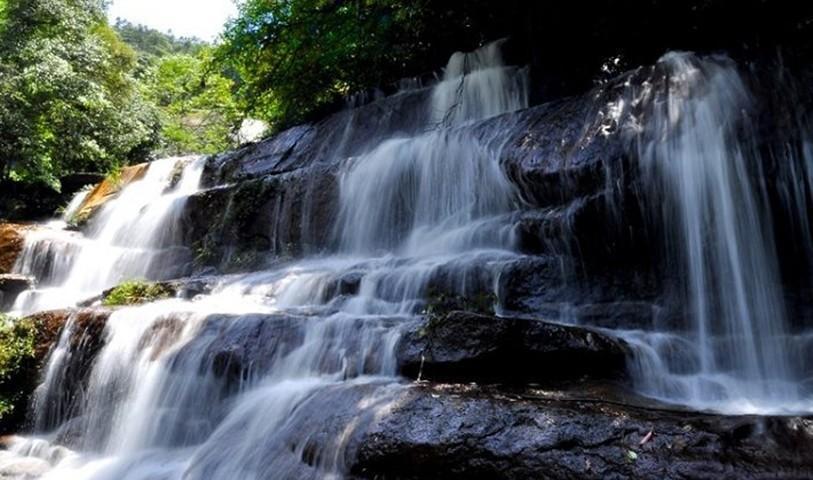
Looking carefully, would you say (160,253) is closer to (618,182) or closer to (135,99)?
(618,182)

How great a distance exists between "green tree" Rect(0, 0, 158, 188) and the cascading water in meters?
8.64

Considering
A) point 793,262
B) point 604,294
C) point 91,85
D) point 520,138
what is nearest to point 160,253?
point 91,85

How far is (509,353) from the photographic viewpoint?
4055mm

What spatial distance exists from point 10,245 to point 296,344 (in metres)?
10.0

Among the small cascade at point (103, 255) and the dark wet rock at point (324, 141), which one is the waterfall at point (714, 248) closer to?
the dark wet rock at point (324, 141)

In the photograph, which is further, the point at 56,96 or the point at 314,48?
the point at 56,96

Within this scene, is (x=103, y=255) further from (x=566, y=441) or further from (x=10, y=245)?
(x=566, y=441)

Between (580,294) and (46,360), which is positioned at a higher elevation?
(580,294)

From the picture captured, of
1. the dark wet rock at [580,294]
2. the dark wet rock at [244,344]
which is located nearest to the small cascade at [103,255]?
the dark wet rock at [244,344]

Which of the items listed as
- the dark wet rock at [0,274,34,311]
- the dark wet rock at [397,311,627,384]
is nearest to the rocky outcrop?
the dark wet rock at [0,274,34,311]

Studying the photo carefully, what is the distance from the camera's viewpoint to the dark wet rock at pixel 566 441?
2562 mm

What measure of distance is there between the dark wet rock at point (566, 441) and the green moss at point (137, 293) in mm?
5471

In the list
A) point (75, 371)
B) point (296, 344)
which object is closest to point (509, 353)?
point (296, 344)

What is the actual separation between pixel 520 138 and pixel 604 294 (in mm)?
2500
